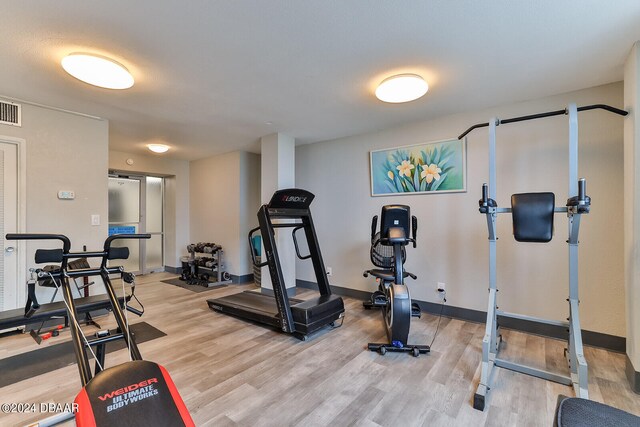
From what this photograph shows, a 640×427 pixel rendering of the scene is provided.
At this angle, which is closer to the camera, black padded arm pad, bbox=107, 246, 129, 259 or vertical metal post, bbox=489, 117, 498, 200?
black padded arm pad, bbox=107, 246, 129, 259

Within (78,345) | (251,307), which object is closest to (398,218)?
(251,307)

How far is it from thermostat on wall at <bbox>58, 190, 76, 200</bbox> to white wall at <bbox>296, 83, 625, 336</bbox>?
3760 mm

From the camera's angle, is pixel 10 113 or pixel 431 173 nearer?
pixel 10 113

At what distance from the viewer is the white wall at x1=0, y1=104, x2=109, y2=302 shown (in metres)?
3.23

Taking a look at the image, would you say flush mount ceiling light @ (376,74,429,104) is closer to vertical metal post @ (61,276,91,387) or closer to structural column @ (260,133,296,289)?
structural column @ (260,133,296,289)

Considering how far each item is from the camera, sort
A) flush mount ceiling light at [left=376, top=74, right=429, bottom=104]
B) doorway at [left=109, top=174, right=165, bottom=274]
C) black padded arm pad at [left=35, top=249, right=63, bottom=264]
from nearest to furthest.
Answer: black padded arm pad at [left=35, top=249, right=63, bottom=264]
flush mount ceiling light at [left=376, top=74, right=429, bottom=104]
doorway at [left=109, top=174, right=165, bottom=274]

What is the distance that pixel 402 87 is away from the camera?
2.59m

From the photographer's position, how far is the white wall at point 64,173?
3.23 meters

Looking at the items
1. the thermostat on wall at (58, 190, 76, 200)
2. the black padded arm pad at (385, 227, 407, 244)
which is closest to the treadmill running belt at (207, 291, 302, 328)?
the black padded arm pad at (385, 227, 407, 244)

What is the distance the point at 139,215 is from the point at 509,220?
22.5 feet

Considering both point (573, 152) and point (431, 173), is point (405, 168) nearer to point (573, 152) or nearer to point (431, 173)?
point (431, 173)

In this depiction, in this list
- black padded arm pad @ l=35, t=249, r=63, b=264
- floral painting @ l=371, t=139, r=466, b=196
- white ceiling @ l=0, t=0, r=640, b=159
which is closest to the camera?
black padded arm pad @ l=35, t=249, r=63, b=264

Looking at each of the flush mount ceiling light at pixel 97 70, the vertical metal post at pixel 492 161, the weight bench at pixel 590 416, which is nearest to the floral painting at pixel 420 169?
the vertical metal post at pixel 492 161

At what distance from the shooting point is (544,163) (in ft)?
9.87
